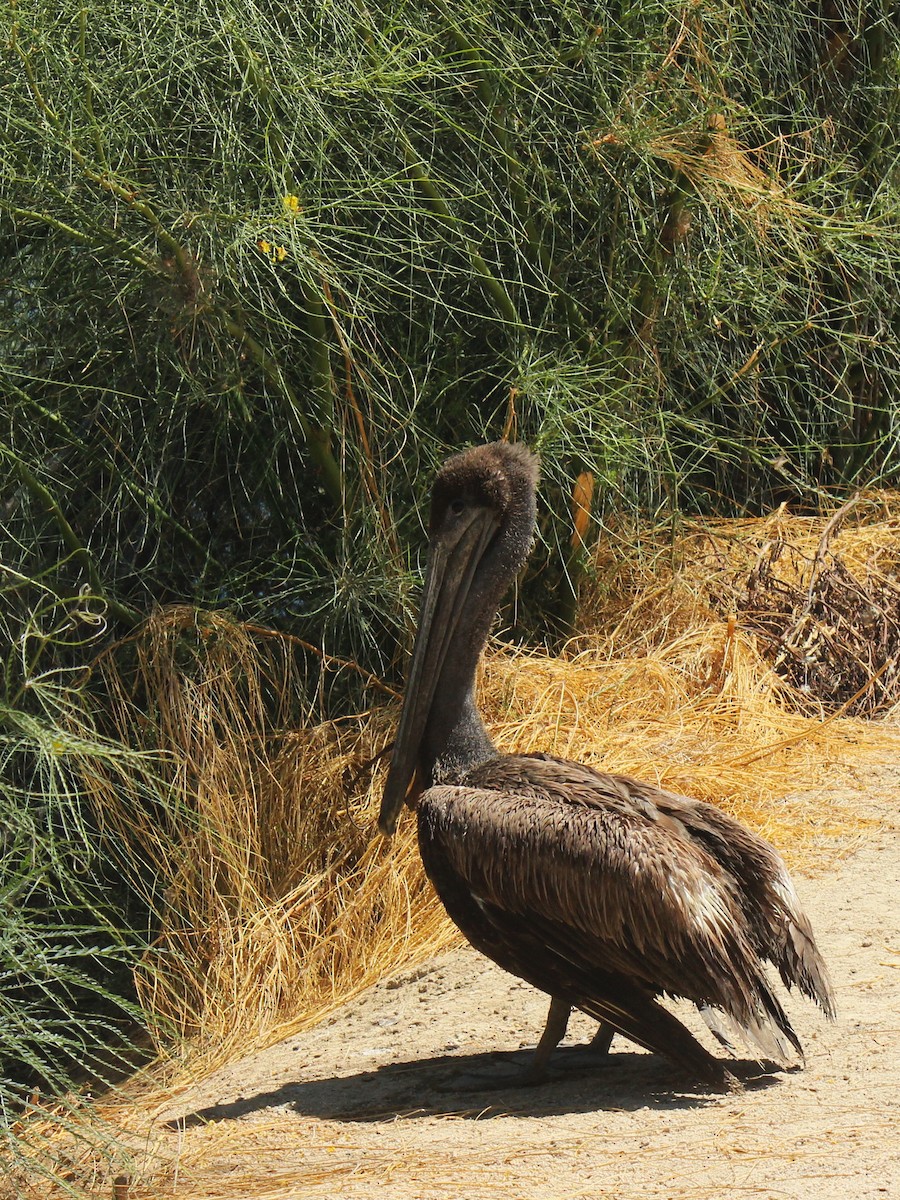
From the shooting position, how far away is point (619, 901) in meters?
3.69

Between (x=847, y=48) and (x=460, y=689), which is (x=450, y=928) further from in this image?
(x=847, y=48)

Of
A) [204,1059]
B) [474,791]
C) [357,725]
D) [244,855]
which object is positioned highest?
[474,791]

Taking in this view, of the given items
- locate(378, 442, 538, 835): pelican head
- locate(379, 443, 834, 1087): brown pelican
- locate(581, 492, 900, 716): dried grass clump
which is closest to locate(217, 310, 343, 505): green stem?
locate(378, 442, 538, 835): pelican head

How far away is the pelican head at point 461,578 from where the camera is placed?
439 cm

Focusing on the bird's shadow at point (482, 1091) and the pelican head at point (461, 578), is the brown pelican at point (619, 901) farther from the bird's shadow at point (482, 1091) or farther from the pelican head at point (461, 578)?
the pelican head at point (461, 578)

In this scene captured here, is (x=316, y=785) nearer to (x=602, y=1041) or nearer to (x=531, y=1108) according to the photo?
(x=602, y=1041)

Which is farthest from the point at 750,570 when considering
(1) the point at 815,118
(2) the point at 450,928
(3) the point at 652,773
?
(2) the point at 450,928

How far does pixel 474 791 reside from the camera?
3984 millimetres

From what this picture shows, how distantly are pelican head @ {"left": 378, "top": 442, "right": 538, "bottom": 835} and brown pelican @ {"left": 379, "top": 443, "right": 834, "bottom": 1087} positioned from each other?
268 millimetres

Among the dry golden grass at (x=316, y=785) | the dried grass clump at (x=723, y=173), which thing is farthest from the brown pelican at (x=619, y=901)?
the dried grass clump at (x=723, y=173)

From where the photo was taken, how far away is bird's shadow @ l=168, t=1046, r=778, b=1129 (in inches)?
147

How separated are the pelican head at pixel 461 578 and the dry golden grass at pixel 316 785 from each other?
1065 mm

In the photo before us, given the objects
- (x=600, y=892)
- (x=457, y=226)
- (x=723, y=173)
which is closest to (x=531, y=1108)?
(x=600, y=892)

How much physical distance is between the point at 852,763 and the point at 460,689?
2.56 meters
